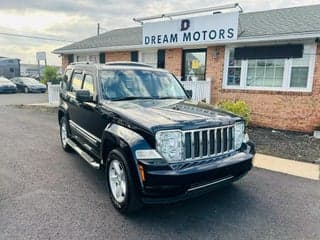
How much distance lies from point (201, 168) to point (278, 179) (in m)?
2.37

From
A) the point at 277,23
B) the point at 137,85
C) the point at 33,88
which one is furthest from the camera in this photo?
the point at 33,88

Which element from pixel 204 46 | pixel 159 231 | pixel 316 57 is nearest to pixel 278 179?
pixel 159 231

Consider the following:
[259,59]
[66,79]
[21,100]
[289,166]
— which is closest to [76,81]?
[66,79]

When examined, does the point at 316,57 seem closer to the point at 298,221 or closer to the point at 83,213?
the point at 298,221

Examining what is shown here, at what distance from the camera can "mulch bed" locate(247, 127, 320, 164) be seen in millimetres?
6441

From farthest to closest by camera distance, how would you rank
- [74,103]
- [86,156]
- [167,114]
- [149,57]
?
1. [149,57]
2. [74,103]
3. [86,156]
4. [167,114]

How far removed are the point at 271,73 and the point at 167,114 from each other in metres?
7.02

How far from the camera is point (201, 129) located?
11.1ft

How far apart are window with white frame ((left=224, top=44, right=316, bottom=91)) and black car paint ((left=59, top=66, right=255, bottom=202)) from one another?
5.89m

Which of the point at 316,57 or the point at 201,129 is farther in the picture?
the point at 316,57

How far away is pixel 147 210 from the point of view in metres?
3.70

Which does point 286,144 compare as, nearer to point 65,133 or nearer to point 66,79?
point 65,133

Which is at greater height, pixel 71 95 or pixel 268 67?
pixel 268 67

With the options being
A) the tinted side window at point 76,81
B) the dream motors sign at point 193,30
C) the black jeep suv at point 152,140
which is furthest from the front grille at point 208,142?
the dream motors sign at point 193,30
